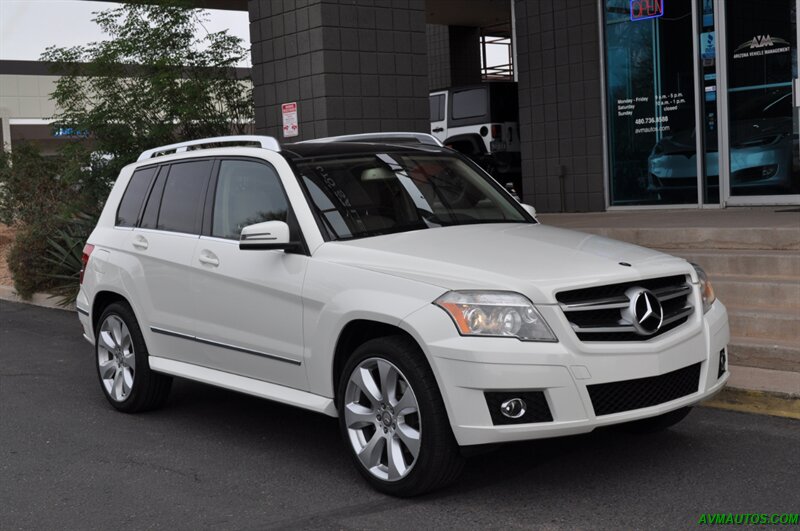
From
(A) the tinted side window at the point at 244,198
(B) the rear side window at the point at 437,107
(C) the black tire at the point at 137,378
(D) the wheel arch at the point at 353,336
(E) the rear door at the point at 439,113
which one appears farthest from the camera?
(B) the rear side window at the point at 437,107

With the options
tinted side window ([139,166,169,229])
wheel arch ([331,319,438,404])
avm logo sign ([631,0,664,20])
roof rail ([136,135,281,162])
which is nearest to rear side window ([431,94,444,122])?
avm logo sign ([631,0,664,20])

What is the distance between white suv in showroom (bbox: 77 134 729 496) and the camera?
14.9 feet

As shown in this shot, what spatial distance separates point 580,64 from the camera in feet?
48.0

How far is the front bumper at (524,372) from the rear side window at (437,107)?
45.4ft

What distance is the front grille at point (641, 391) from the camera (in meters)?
4.59

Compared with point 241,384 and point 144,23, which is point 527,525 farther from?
point 144,23

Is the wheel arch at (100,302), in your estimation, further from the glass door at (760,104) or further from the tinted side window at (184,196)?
the glass door at (760,104)

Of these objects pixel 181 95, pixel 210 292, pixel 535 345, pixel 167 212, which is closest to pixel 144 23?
pixel 181 95

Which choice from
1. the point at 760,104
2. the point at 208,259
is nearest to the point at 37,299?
the point at 208,259

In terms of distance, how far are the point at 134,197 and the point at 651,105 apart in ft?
28.0

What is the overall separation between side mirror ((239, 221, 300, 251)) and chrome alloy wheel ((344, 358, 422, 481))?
853 mm

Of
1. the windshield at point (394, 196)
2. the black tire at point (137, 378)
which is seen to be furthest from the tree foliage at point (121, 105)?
the windshield at point (394, 196)

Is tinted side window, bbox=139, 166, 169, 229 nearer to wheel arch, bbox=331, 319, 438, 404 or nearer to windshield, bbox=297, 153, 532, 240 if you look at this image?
windshield, bbox=297, 153, 532, 240

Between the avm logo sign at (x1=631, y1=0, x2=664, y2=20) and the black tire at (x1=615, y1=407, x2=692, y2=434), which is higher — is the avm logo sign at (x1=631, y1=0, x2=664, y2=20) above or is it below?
above
